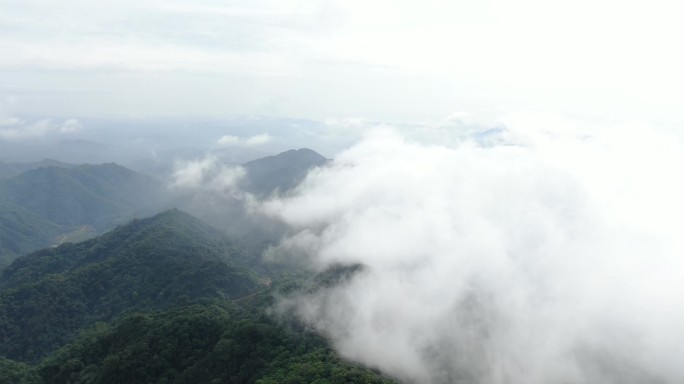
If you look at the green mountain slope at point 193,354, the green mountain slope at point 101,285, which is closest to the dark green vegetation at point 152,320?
the green mountain slope at point 193,354

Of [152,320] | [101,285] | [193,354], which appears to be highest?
[152,320]

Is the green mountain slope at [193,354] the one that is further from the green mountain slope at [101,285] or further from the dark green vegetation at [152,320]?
the green mountain slope at [101,285]

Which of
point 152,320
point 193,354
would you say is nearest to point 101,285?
point 152,320

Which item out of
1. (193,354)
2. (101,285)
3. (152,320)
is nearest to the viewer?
(193,354)

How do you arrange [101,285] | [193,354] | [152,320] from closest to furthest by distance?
1. [193,354]
2. [152,320]
3. [101,285]

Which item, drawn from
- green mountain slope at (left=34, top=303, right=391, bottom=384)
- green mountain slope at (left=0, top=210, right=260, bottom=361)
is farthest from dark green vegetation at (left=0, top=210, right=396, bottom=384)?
green mountain slope at (left=0, top=210, right=260, bottom=361)

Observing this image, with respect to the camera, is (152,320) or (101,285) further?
(101,285)

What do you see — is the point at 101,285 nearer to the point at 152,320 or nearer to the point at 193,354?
the point at 152,320
